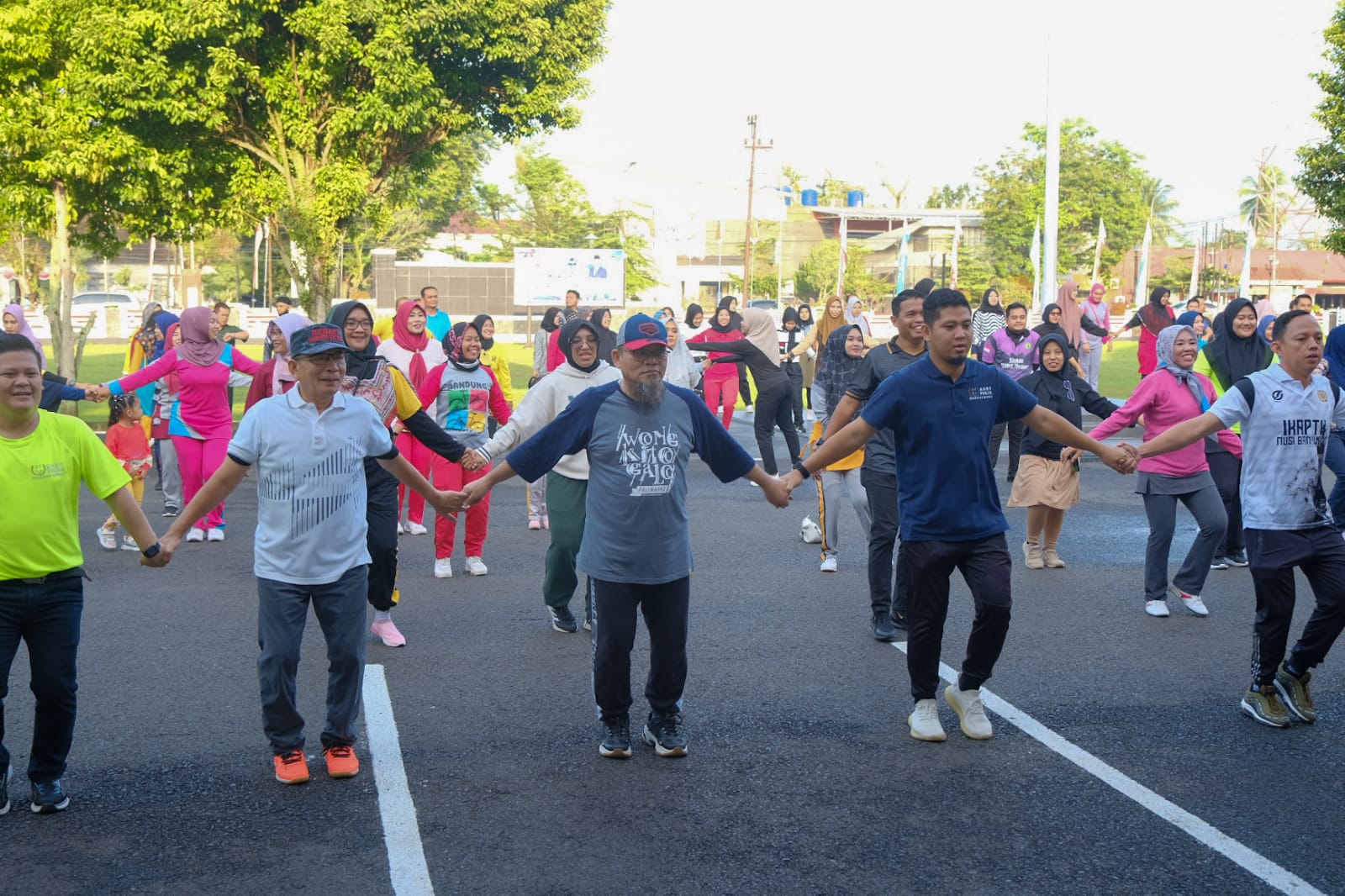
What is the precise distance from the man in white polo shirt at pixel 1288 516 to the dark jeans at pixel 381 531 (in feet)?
14.1

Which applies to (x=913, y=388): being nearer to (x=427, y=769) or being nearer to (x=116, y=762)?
A: (x=427, y=769)

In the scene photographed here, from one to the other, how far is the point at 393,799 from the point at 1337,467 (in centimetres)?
500

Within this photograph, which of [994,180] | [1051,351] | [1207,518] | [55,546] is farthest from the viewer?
[994,180]

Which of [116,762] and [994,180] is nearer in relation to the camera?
[116,762]

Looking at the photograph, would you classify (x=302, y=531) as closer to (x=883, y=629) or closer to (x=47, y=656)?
(x=47, y=656)

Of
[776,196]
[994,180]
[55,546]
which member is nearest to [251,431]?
[55,546]

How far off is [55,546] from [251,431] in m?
0.83

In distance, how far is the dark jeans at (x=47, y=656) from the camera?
4953 mm

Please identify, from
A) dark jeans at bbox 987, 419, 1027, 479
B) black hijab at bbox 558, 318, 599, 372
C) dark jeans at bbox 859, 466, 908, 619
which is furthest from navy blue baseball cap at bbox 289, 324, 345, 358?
dark jeans at bbox 987, 419, 1027, 479

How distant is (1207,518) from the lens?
8.51 m

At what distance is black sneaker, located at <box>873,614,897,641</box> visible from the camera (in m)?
7.75

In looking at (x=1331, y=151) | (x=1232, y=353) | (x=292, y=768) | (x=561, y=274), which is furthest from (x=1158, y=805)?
(x=561, y=274)

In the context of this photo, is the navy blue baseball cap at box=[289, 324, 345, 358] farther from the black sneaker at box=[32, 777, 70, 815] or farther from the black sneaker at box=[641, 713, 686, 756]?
the black sneaker at box=[641, 713, 686, 756]

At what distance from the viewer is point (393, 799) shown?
521cm
